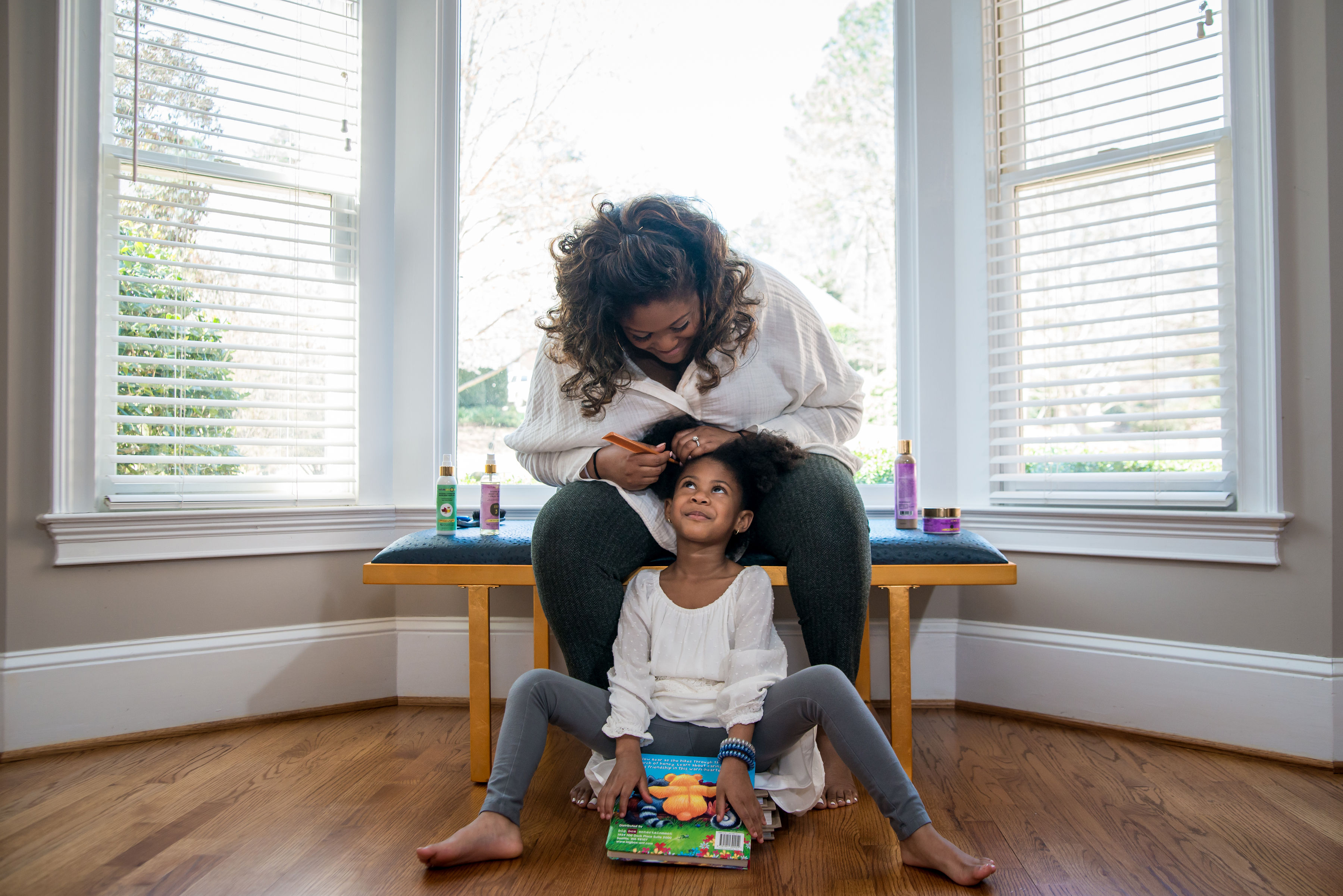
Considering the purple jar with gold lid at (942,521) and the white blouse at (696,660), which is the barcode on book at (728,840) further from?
the purple jar with gold lid at (942,521)

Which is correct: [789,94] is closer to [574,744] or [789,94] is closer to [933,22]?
[933,22]

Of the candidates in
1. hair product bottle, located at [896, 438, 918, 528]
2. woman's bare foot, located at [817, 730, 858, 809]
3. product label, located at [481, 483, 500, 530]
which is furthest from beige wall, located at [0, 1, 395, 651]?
hair product bottle, located at [896, 438, 918, 528]

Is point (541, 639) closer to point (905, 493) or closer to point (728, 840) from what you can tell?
point (728, 840)

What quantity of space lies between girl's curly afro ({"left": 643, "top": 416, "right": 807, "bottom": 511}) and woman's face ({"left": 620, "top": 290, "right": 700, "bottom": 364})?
0.71 feet

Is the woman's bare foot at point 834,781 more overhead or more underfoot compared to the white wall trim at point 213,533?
more underfoot

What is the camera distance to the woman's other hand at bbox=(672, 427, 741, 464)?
4.73ft

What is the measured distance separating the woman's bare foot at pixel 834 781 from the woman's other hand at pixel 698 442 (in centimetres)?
56

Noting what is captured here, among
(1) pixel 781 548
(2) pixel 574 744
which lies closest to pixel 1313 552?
(1) pixel 781 548

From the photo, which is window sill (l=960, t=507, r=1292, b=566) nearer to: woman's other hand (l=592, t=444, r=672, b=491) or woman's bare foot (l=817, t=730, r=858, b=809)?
woman's bare foot (l=817, t=730, r=858, b=809)

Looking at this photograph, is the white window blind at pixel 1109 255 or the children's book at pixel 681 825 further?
the white window blind at pixel 1109 255

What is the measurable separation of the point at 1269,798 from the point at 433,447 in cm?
207

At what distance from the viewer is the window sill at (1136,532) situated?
1684 millimetres

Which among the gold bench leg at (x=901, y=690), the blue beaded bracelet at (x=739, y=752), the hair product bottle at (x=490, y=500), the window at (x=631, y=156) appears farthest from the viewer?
the window at (x=631, y=156)

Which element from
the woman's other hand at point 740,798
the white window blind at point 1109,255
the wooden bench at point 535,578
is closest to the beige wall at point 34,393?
the wooden bench at point 535,578
